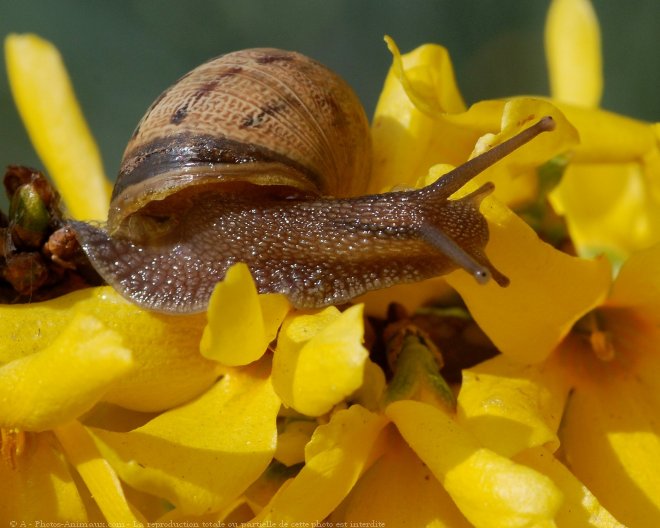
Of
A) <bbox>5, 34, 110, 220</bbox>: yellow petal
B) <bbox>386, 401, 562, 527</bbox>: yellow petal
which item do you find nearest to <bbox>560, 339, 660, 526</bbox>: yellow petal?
<bbox>386, 401, 562, 527</bbox>: yellow petal

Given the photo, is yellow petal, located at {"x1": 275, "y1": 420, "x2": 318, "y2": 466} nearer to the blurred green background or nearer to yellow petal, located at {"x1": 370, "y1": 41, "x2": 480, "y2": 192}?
yellow petal, located at {"x1": 370, "y1": 41, "x2": 480, "y2": 192}

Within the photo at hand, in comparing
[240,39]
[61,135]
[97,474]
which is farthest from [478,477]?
[240,39]

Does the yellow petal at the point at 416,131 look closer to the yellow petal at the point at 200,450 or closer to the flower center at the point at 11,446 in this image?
the yellow petal at the point at 200,450

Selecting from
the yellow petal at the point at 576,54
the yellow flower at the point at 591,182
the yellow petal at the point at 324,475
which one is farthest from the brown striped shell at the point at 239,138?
the yellow petal at the point at 576,54

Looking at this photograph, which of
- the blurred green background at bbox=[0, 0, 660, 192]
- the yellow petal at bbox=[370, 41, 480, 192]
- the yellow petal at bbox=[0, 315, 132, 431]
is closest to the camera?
the yellow petal at bbox=[0, 315, 132, 431]

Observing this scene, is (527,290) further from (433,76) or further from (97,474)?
(97,474)

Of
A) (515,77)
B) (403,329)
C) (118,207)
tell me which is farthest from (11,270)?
(515,77)
